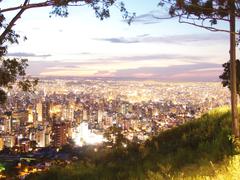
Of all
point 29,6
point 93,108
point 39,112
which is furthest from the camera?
point 93,108

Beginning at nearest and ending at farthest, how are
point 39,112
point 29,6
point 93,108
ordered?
point 29,6
point 39,112
point 93,108

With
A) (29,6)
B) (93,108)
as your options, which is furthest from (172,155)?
(93,108)

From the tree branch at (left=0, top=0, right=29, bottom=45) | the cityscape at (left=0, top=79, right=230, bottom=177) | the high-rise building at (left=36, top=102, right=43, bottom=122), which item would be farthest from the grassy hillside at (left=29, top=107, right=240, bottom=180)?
the high-rise building at (left=36, top=102, right=43, bottom=122)

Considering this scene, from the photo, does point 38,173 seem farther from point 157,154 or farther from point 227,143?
point 227,143

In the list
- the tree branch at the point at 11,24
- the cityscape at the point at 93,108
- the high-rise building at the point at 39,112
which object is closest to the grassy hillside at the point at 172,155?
the tree branch at the point at 11,24

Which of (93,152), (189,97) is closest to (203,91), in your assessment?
(189,97)

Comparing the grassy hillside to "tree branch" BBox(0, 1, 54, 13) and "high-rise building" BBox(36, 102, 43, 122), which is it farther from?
"high-rise building" BBox(36, 102, 43, 122)

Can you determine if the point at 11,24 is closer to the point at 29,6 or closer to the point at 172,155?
the point at 29,6

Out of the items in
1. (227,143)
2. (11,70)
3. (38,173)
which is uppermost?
(11,70)
